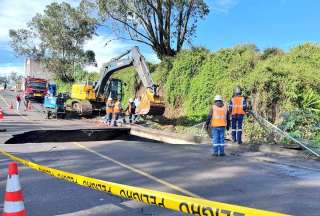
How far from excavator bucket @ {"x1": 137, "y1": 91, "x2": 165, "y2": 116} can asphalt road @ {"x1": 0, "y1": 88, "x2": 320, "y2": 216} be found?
25.5ft

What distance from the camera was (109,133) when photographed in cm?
2333

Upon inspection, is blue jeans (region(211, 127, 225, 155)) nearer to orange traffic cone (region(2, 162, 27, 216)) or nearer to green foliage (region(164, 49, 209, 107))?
orange traffic cone (region(2, 162, 27, 216))

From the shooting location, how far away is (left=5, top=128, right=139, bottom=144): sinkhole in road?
2002 centimetres

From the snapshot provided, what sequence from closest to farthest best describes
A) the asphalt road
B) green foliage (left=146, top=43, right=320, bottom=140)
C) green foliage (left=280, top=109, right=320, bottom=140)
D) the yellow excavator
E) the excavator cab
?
the asphalt road → green foliage (left=280, top=109, right=320, bottom=140) → green foliage (left=146, top=43, right=320, bottom=140) → the yellow excavator → the excavator cab

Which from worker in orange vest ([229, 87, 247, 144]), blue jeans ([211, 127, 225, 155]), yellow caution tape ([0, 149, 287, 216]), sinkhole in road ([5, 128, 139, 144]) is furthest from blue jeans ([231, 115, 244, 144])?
yellow caution tape ([0, 149, 287, 216])

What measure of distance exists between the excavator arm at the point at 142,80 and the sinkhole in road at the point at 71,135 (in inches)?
69.3

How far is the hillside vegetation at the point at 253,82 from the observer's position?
64.8 feet

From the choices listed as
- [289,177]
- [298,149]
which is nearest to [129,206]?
[289,177]

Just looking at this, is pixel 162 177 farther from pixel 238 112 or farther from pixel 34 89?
pixel 34 89

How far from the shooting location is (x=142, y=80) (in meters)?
25.9

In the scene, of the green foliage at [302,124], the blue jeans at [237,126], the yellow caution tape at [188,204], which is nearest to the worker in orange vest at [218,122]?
the blue jeans at [237,126]

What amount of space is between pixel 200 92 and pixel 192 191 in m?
20.8

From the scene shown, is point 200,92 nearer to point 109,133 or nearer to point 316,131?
point 109,133

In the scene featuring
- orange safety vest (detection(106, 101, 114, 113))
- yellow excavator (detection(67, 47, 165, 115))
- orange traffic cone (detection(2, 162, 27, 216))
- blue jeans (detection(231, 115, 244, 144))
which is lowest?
orange traffic cone (detection(2, 162, 27, 216))
